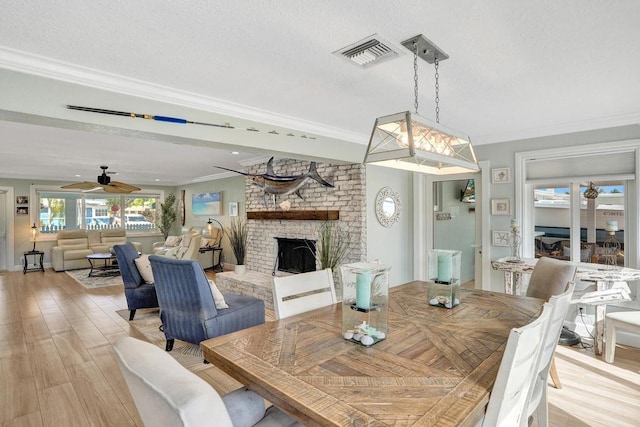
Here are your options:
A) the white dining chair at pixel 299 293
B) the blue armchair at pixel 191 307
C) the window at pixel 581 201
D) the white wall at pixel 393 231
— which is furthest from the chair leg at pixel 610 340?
the blue armchair at pixel 191 307

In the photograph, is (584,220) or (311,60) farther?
(584,220)

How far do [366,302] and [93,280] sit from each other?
704cm

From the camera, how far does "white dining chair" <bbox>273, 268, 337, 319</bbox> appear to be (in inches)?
77.8

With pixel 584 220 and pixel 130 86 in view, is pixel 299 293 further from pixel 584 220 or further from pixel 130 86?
pixel 584 220

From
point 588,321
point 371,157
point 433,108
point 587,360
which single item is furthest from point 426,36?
point 588,321

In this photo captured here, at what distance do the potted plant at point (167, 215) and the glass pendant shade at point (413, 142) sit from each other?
9.53m

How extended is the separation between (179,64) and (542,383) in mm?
2729

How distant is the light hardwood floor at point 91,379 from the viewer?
2.24 metres

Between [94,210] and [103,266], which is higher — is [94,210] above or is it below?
above

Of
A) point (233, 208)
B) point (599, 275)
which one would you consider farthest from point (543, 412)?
point (233, 208)

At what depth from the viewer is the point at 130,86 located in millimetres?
2379

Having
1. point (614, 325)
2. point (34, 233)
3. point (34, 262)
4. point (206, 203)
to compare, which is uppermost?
point (206, 203)

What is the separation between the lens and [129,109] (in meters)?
2.42

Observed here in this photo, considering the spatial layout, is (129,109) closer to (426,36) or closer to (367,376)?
(426,36)
